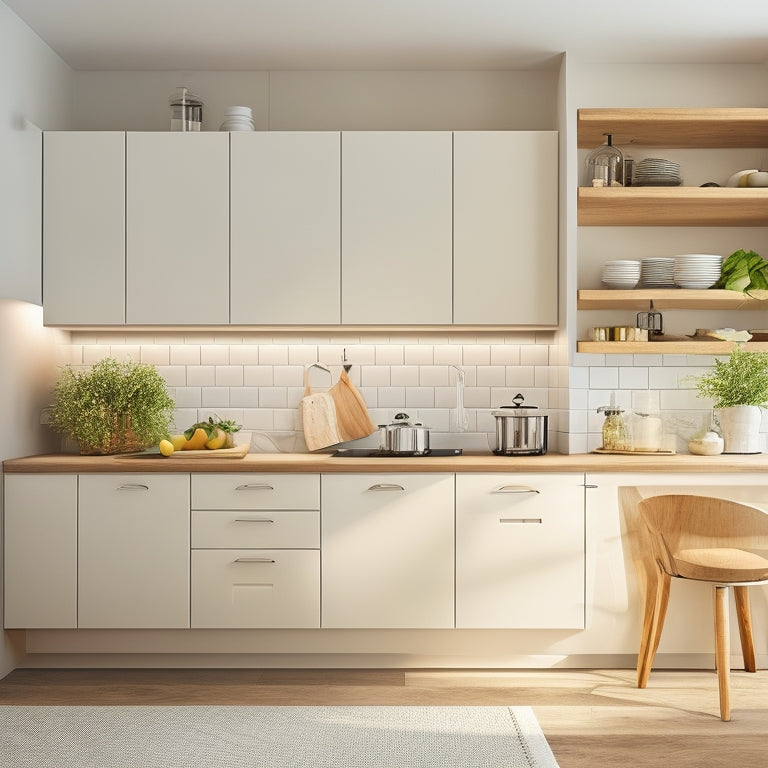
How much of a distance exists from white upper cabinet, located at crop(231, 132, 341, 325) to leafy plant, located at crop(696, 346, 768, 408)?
1.89 meters

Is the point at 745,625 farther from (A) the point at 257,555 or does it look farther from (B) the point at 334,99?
(B) the point at 334,99

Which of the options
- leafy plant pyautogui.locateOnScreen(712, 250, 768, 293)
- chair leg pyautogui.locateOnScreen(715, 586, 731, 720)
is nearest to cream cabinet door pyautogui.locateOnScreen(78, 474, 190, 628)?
chair leg pyautogui.locateOnScreen(715, 586, 731, 720)

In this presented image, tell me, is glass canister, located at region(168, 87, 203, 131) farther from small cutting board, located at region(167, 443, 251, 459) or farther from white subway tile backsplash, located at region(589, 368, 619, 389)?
white subway tile backsplash, located at region(589, 368, 619, 389)

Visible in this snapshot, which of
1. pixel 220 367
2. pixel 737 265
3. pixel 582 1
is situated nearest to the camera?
pixel 582 1

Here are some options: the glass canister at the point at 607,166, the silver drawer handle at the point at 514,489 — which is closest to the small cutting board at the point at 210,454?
the silver drawer handle at the point at 514,489

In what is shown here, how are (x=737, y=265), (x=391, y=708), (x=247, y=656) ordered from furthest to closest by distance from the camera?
(x=737, y=265)
(x=247, y=656)
(x=391, y=708)

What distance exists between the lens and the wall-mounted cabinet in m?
3.63

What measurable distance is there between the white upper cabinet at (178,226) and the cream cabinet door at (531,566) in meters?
1.63

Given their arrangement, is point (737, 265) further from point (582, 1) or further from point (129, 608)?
point (129, 608)

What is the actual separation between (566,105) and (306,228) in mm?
1372

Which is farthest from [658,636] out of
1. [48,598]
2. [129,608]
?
[48,598]

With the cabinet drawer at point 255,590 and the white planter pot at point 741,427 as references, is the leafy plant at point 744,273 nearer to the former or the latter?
the white planter pot at point 741,427

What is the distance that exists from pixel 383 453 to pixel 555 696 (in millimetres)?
1275

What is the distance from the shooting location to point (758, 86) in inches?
151
